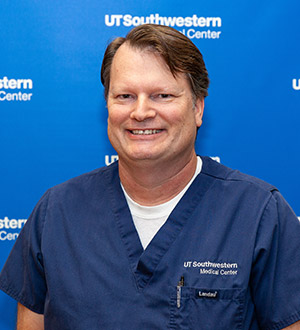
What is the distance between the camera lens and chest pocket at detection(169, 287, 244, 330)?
951 mm

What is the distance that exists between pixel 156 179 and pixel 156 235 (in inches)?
4.9

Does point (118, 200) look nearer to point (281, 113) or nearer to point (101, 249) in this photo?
point (101, 249)

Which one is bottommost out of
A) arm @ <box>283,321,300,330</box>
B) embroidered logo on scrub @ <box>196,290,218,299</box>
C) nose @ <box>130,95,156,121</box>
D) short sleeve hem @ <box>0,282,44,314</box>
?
arm @ <box>283,321,300,330</box>

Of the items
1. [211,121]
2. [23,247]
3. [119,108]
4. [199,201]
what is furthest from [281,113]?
[23,247]

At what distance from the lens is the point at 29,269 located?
1.10 metres

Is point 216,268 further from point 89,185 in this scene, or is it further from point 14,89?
point 14,89

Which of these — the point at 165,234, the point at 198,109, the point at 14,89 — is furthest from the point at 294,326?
the point at 14,89

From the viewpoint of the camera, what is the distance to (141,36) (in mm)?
1000

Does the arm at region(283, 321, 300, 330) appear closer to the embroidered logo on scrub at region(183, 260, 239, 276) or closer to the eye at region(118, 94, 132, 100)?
the embroidered logo on scrub at region(183, 260, 239, 276)

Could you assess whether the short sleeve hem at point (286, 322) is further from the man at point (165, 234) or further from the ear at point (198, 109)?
the ear at point (198, 109)

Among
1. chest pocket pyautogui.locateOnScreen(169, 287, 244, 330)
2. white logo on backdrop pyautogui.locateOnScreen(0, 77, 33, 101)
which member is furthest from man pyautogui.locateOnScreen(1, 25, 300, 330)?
white logo on backdrop pyautogui.locateOnScreen(0, 77, 33, 101)

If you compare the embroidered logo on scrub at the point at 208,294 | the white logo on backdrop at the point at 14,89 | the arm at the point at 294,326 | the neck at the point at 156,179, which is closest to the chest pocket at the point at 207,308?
the embroidered logo on scrub at the point at 208,294

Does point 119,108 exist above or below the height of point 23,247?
above

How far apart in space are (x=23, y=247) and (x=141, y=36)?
58cm
